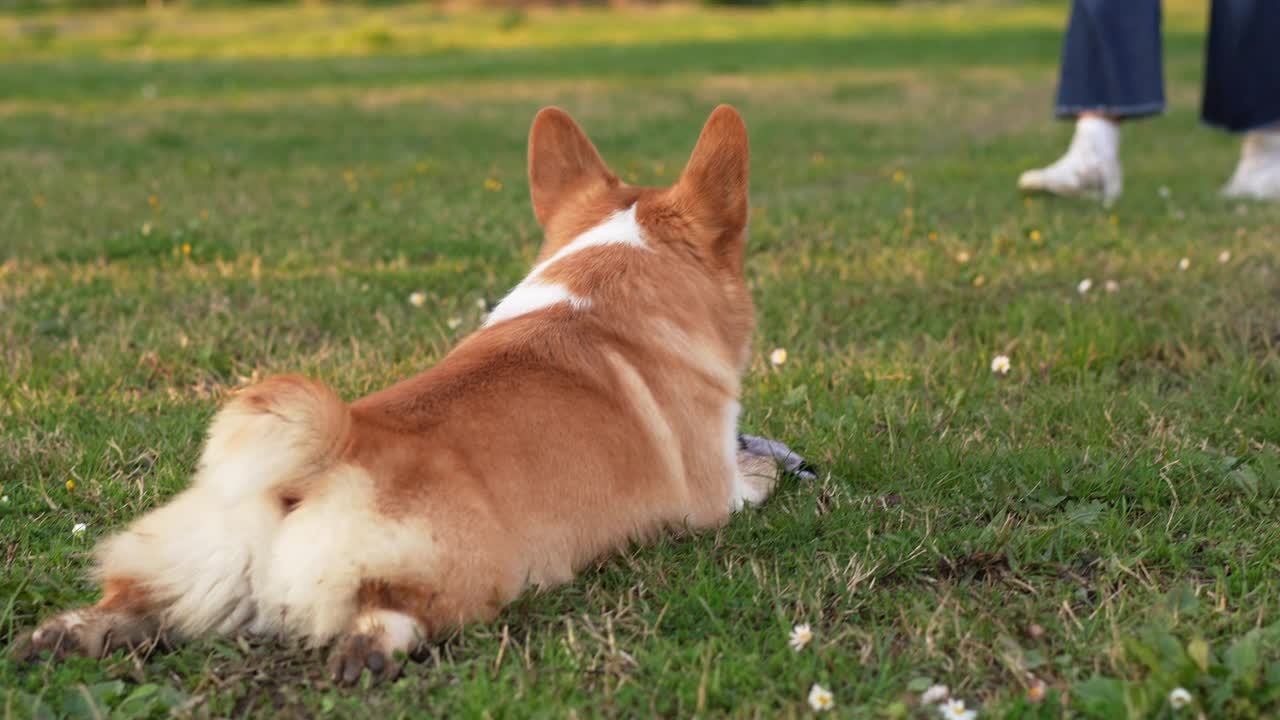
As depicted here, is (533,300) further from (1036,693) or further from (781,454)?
(1036,693)

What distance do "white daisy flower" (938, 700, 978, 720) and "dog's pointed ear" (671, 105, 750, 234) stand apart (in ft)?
4.26

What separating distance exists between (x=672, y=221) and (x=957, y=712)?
135 centimetres

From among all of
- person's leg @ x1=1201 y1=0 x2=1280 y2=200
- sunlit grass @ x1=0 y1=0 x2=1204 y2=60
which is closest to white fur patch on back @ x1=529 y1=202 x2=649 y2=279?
person's leg @ x1=1201 y1=0 x2=1280 y2=200

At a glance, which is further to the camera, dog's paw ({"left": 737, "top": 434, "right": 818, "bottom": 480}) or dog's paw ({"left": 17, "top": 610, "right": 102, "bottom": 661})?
dog's paw ({"left": 737, "top": 434, "right": 818, "bottom": 480})

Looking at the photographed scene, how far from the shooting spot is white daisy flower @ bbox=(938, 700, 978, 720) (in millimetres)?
1845

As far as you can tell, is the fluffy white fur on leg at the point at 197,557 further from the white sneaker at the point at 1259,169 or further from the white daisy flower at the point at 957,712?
the white sneaker at the point at 1259,169

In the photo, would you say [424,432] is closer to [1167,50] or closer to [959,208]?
[959,208]

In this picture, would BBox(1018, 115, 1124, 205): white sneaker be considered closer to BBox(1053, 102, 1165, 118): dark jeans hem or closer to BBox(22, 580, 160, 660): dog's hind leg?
BBox(1053, 102, 1165, 118): dark jeans hem

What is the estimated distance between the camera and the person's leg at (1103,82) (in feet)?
18.7

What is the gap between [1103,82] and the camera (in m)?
5.79

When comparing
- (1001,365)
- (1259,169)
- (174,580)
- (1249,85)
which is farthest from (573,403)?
(1259,169)

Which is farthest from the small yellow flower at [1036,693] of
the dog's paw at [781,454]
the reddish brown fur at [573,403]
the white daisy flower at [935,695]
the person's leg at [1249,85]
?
the person's leg at [1249,85]

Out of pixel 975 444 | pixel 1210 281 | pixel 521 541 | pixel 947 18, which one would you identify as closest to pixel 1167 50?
pixel 947 18

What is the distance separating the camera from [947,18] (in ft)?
77.3
